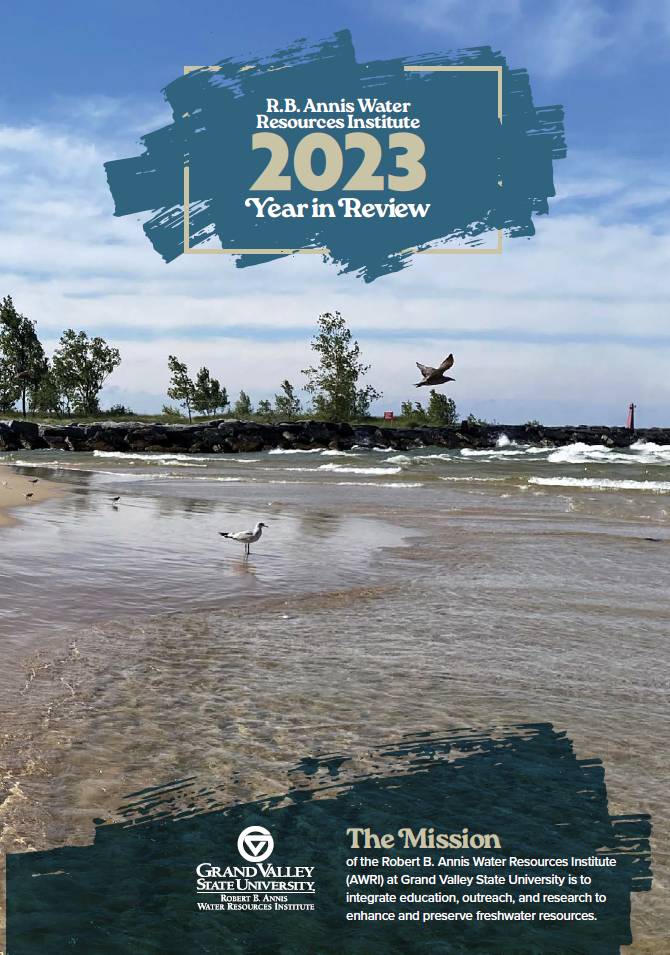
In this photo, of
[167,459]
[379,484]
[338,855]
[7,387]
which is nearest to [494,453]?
[167,459]

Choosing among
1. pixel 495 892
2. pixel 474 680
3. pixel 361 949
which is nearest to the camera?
pixel 361 949

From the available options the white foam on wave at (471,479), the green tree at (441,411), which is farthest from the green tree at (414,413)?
the white foam on wave at (471,479)

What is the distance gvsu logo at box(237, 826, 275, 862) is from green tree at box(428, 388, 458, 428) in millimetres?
103049

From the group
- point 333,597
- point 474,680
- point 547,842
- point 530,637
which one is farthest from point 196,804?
point 333,597

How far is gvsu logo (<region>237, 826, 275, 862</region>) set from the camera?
3.44m

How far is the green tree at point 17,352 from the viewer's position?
108 metres

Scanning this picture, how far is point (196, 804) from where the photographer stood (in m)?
3.86

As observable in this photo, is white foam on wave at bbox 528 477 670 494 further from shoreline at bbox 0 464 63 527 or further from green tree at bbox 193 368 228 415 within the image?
green tree at bbox 193 368 228 415

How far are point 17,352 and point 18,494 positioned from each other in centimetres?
9535

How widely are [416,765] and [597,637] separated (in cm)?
367

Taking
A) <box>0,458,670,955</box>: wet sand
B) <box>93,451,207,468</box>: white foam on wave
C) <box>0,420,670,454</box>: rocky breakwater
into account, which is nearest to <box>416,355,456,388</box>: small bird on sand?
<box>0,458,670,955</box>: wet sand

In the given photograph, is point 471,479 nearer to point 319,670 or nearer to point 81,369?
point 319,670

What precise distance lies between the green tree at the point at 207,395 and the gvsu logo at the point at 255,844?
370ft

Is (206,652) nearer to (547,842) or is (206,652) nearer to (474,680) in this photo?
(474,680)
